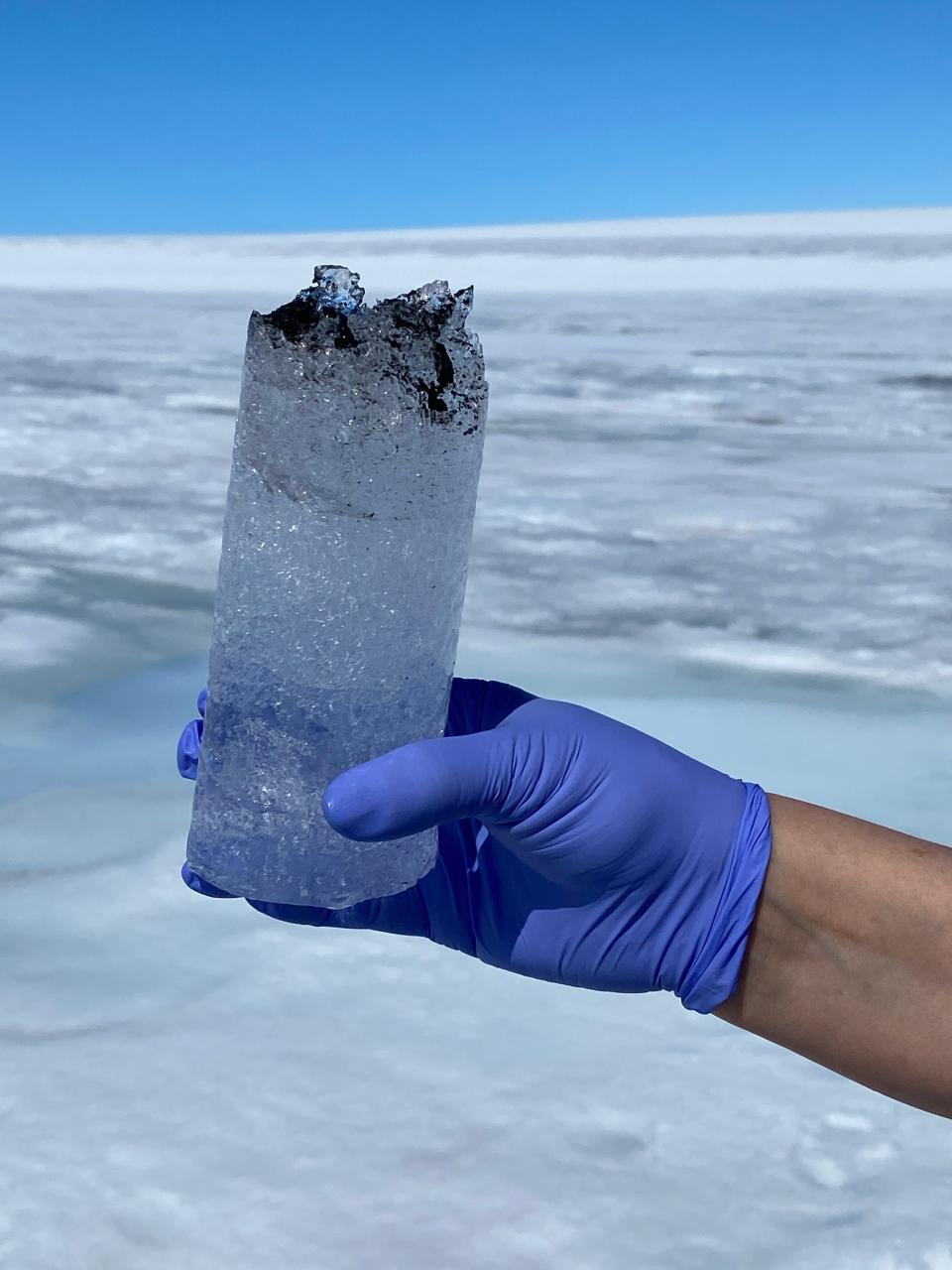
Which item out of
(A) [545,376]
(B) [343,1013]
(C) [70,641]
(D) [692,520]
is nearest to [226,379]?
(A) [545,376]

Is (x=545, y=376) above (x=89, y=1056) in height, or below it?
above

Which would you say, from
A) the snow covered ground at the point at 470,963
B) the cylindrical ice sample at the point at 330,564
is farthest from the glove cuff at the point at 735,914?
the cylindrical ice sample at the point at 330,564

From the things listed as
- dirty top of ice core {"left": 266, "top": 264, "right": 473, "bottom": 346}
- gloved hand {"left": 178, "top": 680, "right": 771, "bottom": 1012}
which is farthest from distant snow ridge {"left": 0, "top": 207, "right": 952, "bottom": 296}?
dirty top of ice core {"left": 266, "top": 264, "right": 473, "bottom": 346}

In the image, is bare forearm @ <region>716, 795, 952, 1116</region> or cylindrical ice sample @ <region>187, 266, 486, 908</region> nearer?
cylindrical ice sample @ <region>187, 266, 486, 908</region>

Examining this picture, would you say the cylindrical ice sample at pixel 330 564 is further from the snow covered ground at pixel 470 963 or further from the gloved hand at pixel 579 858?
the snow covered ground at pixel 470 963

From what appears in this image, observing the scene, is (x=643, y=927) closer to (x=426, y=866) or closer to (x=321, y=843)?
(x=426, y=866)

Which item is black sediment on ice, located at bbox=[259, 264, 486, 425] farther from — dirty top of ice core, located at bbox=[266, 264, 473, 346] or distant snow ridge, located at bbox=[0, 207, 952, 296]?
distant snow ridge, located at bbox=[0, 207, 952, 296]
